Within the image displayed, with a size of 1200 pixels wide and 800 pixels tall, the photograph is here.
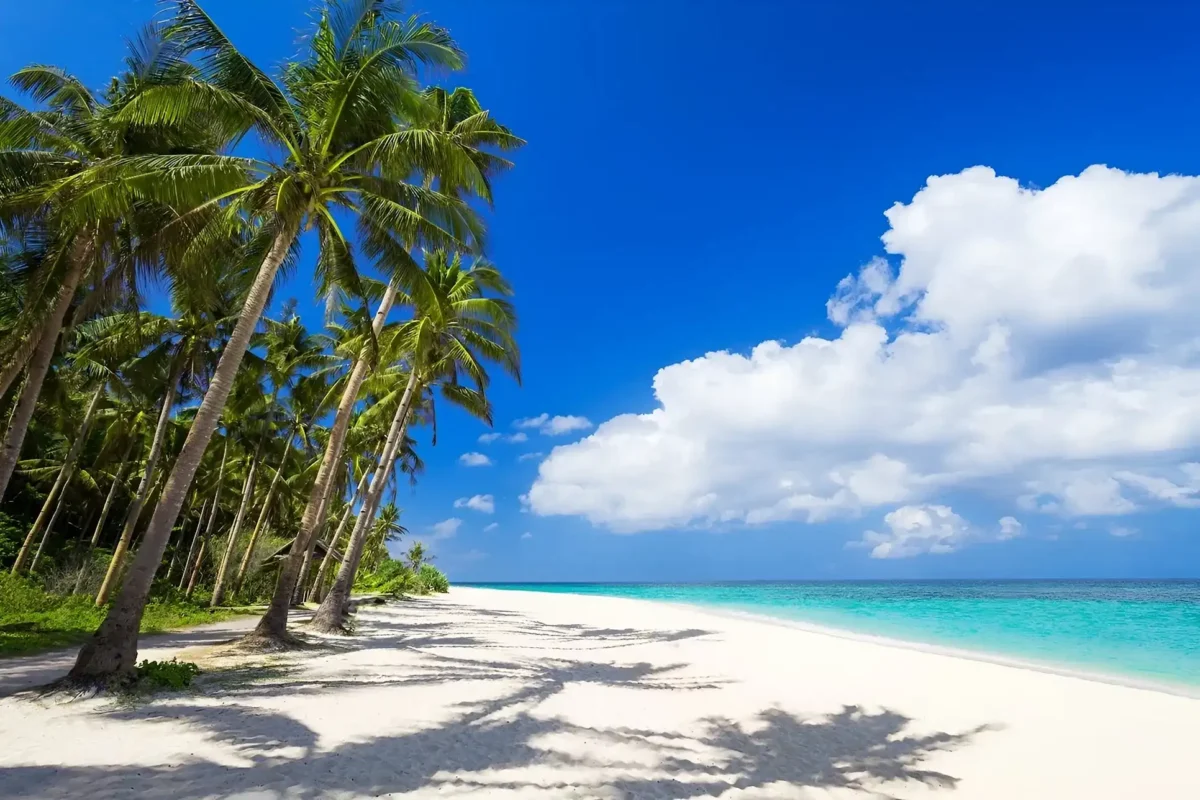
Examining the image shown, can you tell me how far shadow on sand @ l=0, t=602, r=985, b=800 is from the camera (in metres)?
4.23

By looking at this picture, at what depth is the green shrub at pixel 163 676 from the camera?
6.69 m

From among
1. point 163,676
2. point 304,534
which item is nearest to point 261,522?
point 304,534

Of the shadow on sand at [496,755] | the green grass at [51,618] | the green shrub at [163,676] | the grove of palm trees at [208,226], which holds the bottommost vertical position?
the shadow on sand at [496,755]

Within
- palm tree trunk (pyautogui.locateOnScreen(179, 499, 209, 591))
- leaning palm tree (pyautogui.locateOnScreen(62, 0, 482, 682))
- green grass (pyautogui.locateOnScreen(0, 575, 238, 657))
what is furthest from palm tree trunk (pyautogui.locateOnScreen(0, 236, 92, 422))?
palm tree trunk (pyautogui.locateOnScreen(179, 499, 209, 591))

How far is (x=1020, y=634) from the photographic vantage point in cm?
2106

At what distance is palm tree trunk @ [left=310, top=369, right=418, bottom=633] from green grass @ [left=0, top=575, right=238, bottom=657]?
3.43 meters

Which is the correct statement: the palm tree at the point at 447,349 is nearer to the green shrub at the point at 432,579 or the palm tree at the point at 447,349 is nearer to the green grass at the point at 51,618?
the green grass at the point at 51,618

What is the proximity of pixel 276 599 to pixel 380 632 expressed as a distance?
5121 millimetres

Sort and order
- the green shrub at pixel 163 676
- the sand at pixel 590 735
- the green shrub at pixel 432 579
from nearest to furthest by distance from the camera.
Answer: the sand at pixel 590 735, the green shrub at pixel 163 676, the green shrub at pixel 432 579

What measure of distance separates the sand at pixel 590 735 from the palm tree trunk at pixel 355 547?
3.39m

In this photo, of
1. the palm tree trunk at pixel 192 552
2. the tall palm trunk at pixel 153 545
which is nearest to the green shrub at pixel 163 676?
the tall palm trunk at pixel 153 545

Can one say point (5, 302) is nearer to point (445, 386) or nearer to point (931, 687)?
point (445, 386)

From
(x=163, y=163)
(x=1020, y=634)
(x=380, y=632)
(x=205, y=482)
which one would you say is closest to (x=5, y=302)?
(x=163, y=163)

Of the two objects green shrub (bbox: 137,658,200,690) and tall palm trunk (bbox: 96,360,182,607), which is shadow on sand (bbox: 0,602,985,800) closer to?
green shrub (bbox: 137,658,200,690)
